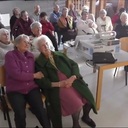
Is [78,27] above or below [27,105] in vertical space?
above

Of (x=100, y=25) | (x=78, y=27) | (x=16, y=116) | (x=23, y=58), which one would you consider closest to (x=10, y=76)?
(x=23, y=58)

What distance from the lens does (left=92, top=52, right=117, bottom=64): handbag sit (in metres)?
2.61

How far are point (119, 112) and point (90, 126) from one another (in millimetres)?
468

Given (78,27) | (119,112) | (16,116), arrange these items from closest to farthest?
1. (16,116)
2. (119,112)
3. (78,27)

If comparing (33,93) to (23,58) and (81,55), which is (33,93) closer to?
(23,58)

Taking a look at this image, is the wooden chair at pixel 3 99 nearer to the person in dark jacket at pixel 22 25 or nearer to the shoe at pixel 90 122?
the shoe at pixel 90 122

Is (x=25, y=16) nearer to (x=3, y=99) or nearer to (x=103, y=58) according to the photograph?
(x=103, y=58)

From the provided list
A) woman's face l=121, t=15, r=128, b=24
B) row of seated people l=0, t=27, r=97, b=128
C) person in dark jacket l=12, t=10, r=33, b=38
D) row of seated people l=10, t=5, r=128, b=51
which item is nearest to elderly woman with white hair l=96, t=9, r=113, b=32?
row of seated people l=10, t=5, r=128, b=51

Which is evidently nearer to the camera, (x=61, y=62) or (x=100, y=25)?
(x=61, y=62)

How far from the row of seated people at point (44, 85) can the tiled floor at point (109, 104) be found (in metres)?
0.32

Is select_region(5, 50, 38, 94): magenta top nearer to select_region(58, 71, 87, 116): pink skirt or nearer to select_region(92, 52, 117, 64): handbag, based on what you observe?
select_region(58, 71, 87, 116): pink skirt

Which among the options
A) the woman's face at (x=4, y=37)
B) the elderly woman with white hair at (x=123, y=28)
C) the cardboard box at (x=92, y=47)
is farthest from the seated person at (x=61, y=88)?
the elderly woman with white hair at (x=123, y=28)

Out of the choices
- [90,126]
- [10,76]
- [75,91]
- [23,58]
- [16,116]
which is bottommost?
[90,126]

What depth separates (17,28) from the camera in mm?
4512
